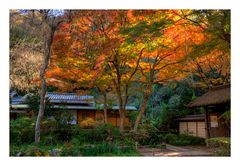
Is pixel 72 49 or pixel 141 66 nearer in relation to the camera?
pixel 72 49

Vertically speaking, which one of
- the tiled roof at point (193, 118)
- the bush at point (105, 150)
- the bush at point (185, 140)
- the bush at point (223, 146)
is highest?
the tiled roof at point (193, 118)

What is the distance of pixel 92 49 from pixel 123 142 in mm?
4330

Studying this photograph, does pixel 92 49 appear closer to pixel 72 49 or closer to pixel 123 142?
pixel 72 49

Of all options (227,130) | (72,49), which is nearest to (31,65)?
(72,49)

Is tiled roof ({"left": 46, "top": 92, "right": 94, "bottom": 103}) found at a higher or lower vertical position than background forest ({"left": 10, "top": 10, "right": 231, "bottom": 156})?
lower

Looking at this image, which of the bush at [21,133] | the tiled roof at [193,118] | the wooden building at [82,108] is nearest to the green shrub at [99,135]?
the bush at [21,133]

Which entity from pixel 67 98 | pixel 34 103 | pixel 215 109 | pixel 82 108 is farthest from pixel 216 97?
pixel 67 98

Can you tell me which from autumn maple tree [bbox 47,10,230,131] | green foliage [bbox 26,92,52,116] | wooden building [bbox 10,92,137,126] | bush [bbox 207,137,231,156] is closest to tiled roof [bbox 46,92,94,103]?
wooden building [bbox 10,92,137,126]

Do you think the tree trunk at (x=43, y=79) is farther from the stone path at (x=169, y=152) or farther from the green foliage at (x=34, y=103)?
the green foliage at (x=34, y=103)

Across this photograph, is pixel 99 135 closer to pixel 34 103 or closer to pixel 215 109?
pixel 34 103

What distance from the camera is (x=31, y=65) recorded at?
51.6 feet

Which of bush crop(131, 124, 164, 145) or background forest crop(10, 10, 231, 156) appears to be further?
bush crop(131, 124, 164, 145)

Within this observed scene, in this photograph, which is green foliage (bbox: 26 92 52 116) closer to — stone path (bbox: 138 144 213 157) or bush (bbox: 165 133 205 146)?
stone path (bbox: 138 144 213 157)

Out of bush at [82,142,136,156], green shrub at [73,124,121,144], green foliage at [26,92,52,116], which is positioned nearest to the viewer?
bush at [82,142,136,156]
